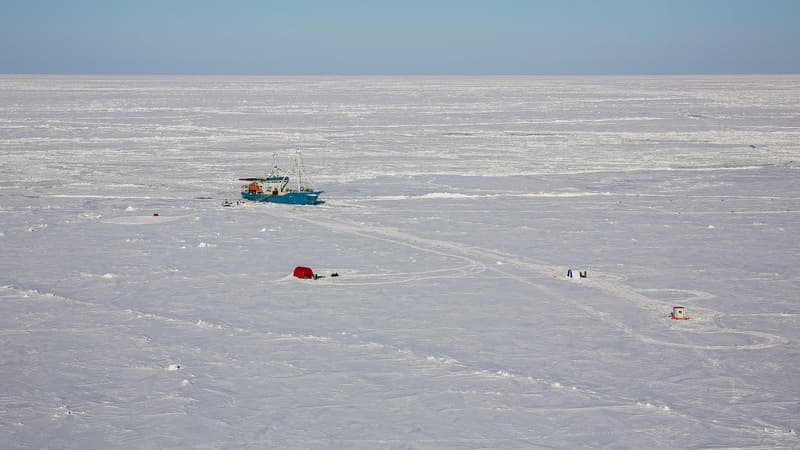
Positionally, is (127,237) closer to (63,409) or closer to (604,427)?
(63,409)

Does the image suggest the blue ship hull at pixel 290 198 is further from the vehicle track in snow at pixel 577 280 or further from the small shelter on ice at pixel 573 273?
the small shelter on ice at pixel 573 273

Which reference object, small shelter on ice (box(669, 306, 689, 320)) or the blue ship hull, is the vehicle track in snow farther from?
the blue ship hull

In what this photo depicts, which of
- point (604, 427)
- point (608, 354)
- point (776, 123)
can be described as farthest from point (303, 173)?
point (776, 123)

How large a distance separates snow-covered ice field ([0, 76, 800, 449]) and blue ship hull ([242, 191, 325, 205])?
0.45 metres

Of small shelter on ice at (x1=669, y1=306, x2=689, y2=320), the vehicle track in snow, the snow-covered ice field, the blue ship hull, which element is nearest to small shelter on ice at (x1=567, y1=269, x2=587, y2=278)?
the vehicle track in snow

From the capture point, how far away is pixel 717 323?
11883mm

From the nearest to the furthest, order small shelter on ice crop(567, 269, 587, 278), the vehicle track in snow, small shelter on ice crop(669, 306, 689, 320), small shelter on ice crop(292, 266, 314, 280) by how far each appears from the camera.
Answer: the vehicle track in snow → small shelter on ice crop(669, 306, 689, 320) → small shelter on ice crop(567, 269, 587, 278) → small shelter on ice crop(292, 266, 314, 280)

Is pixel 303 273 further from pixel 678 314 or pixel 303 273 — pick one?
pixel 678 314

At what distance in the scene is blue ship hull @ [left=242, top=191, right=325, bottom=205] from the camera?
70.8 feet

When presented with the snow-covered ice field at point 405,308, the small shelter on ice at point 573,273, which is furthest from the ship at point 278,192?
the small shelter on ice at point 573,273

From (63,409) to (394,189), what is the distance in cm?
1538

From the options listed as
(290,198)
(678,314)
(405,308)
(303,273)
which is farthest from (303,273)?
(290,198)

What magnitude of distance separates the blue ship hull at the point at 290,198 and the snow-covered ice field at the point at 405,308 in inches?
17.5

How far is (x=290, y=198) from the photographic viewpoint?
71.7 ft
